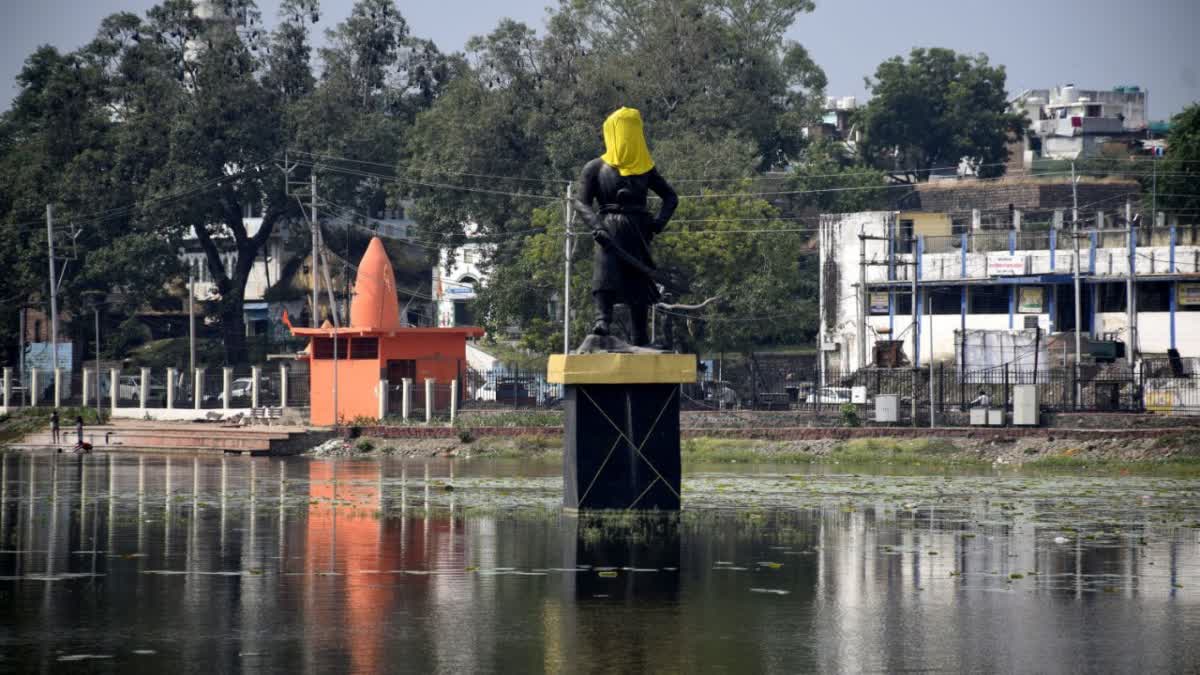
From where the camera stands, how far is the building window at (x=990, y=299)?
218ft

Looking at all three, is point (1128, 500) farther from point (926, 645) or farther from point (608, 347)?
point (926, 645)

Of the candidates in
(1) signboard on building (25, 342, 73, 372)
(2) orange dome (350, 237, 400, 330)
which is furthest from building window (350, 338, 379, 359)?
(1) signboard on building (25, 342, 73, 372)

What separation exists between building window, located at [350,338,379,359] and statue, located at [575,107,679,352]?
32.6m

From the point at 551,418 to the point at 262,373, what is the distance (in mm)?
31558

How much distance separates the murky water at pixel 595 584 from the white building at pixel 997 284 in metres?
39.1

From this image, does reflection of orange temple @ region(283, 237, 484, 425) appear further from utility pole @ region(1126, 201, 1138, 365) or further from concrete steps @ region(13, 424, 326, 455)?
utility pole @ region(1126, 201, 1138, 365)

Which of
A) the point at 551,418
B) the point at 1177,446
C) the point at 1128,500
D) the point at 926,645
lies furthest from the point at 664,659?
the point at 551,418

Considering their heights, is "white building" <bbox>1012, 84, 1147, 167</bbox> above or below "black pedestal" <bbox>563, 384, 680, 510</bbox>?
above

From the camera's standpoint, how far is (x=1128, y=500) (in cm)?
2508

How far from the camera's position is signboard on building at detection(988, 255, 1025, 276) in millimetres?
65312

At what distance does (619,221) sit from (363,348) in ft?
109

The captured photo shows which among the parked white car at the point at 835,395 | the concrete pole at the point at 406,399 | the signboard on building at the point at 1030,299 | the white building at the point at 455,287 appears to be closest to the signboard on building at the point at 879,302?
the signboard on building at the point at 1030,299

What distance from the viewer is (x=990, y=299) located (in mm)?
67000

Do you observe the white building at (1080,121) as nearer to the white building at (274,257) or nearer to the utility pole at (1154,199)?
the utility pole at (1154,199)
